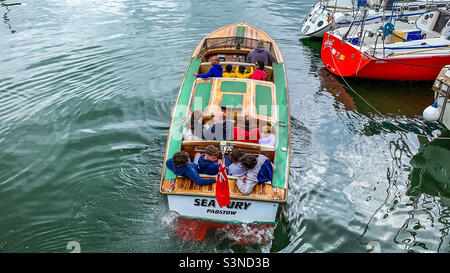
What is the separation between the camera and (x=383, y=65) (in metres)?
9.96

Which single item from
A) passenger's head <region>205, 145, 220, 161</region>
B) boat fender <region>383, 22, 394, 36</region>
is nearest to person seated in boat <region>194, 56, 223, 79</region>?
passenger's head <region>205, 145, 220, 161</region>

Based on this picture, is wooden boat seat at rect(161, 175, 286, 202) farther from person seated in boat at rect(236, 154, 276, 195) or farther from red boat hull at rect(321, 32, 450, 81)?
red boat hull at rect(321, 32, 450, 81)

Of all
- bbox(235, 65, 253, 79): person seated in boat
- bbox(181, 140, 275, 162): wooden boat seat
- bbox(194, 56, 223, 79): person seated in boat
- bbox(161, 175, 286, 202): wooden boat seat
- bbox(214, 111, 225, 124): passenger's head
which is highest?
bbox(194, 56, 223, 79): person seated in boat

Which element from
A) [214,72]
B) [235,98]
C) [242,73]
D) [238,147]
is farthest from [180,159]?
[242,73]

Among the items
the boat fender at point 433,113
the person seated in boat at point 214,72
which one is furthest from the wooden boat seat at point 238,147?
the boat fender at point 433,113

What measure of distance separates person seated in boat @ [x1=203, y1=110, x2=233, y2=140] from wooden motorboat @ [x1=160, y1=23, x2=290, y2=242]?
27cm

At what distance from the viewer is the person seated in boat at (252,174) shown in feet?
15.3

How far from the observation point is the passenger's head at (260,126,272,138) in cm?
567

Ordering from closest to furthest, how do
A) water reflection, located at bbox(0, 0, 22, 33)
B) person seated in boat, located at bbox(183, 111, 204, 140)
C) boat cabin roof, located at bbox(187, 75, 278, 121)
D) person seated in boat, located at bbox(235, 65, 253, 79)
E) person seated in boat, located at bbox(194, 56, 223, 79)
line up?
person seated in boat, located at bbox(183, 111, 204, 140)
boat cabin roof, located at bbox(187, 75, 278, 121)
person seated in boat, located at bbox(194, 56, 223, 79)
person seated in boat, located at bbox(235, 65, 253, 79)
water reflection, located at bbox(0, 0, 22, 33)

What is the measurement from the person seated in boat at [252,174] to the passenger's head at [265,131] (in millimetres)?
830

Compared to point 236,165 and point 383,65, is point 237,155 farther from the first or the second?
point 383,65

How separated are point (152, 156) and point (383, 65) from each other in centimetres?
813
